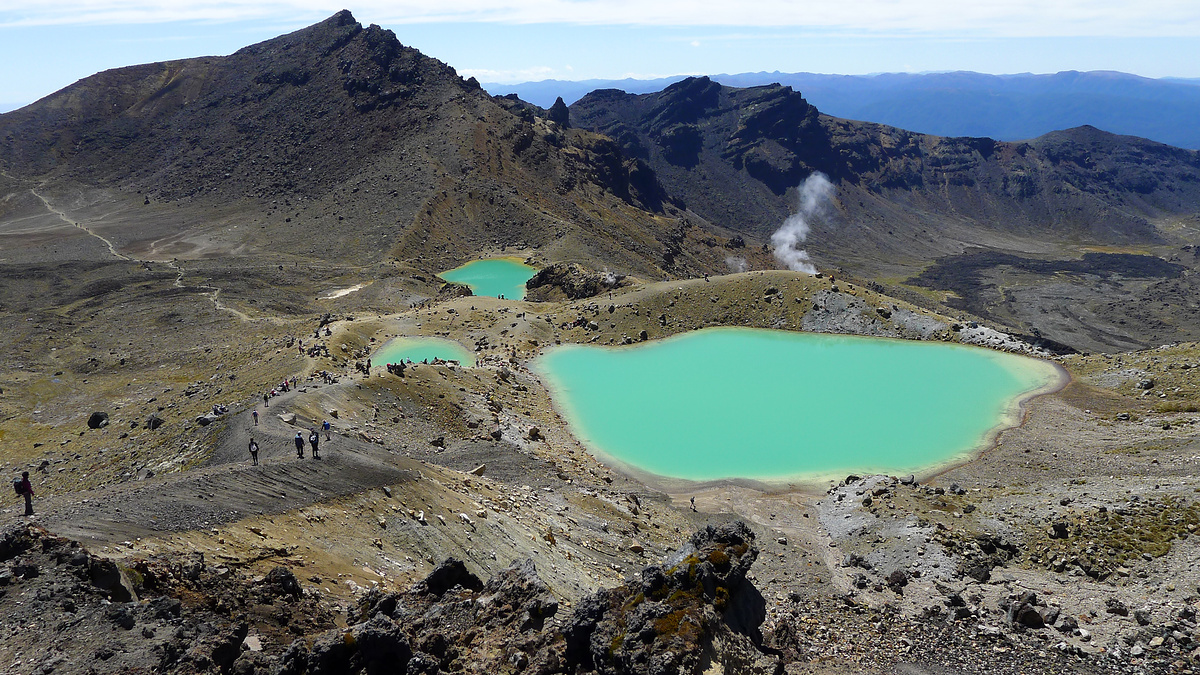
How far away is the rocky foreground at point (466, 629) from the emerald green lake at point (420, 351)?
38099mm

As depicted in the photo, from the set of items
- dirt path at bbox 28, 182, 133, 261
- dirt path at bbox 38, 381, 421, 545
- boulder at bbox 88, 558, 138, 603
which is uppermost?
dirt path at bbox 28, 182, 133, 261

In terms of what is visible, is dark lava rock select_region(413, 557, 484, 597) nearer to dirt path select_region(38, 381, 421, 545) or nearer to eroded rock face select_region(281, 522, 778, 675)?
eroded rock face select_region(281, 522, 778, 675)

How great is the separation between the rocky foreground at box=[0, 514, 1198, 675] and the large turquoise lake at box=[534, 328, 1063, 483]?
17.8 m

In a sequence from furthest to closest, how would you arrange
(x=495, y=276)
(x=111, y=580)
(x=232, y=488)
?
1. (x=495, y=276)
2. (x=232, y=488)
3. (x=111, y=580)

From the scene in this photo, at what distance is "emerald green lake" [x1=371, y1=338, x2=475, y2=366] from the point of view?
188 feet

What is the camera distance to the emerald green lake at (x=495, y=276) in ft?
313

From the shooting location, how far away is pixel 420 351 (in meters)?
59.8

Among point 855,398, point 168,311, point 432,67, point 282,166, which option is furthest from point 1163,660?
point 432,67

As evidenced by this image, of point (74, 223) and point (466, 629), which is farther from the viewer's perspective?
point (74, 223)

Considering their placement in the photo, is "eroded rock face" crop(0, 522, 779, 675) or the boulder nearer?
"eroded rock face" crop(0, 522, 779, 675)

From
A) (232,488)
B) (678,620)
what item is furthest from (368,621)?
Answer: (232,488)

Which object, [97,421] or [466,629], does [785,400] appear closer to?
[466,629]

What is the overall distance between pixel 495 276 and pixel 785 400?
60754 millimetres

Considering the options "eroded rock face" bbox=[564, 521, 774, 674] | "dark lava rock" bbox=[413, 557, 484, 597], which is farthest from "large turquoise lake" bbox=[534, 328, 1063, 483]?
"dark lava rock" bbox=[413, 557, 484, 597]
